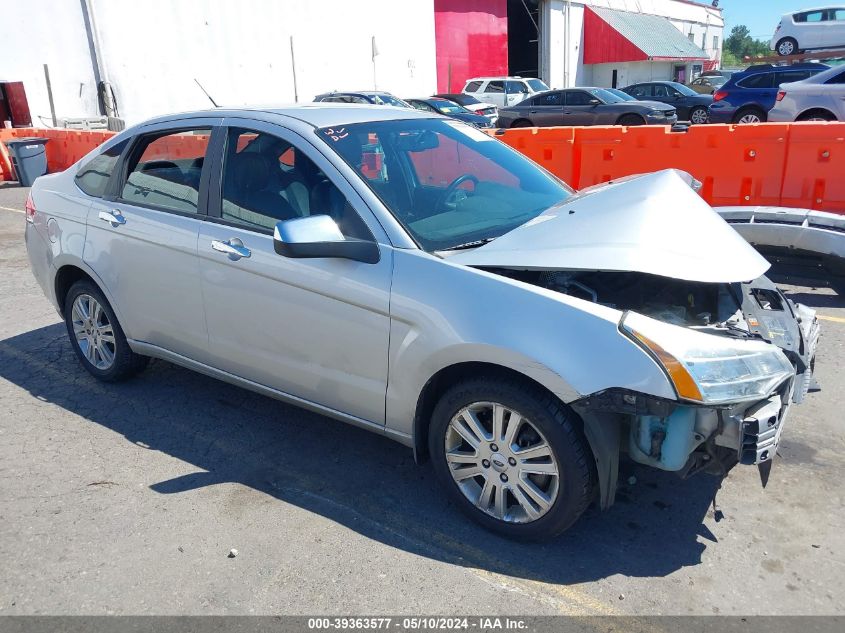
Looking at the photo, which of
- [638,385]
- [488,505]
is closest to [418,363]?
[488,505]

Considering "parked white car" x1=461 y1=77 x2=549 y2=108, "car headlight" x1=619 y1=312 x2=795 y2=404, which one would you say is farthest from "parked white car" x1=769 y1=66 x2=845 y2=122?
"parked white car" x1=461 y1=77 x2=549 y2=108

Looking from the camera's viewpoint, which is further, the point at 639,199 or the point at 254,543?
the point at 639,199

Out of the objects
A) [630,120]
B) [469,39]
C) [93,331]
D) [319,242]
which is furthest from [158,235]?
[469,39]

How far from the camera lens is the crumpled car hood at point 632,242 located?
9.30 ft

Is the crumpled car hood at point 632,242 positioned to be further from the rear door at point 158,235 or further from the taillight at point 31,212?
the taillight at point 31,212

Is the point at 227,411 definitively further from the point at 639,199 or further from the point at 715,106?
the point at 715,106

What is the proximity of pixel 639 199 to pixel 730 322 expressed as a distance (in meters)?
0.73

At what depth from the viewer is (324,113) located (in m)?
3.76

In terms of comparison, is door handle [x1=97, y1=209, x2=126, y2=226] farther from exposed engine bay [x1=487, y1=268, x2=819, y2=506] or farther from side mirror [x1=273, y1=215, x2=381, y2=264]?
exposed engine bay [x1=487, y1=268, x2=819, y2=506]

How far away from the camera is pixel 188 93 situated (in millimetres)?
23781

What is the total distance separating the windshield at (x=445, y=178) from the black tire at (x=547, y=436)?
68 centimetres

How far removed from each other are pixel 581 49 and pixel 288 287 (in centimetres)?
4278

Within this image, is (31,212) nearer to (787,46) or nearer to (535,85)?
(535,85)

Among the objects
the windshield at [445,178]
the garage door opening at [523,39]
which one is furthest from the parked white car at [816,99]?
the garage door opening at [523,39]
